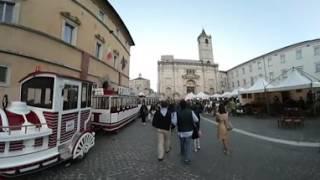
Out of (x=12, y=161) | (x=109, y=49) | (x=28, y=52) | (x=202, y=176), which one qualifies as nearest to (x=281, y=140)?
(x=202, y=176)

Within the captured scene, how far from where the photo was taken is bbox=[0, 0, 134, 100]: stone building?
10.5 metres

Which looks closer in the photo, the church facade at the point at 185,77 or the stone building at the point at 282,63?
the stone building at the point at 282,63

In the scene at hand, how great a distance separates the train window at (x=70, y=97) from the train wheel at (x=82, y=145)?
1.11m

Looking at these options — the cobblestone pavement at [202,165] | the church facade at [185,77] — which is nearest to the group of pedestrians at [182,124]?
the cobblestone pavement at [202,165]

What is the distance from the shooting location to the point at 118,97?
1443 cm

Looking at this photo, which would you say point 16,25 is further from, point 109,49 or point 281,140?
point 281,140

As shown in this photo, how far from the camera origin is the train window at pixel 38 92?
605 centimetres

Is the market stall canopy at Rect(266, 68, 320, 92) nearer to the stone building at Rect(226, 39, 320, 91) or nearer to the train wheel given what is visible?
the stone building at Rect(226, 39, 320, 91)

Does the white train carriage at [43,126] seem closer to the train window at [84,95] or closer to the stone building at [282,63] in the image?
the train window at [84,95]

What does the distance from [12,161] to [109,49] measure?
18152 millimetres

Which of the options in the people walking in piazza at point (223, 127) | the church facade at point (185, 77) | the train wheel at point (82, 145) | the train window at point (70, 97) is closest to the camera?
the train window at point (70, 97)

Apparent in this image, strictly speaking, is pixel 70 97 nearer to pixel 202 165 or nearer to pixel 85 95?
pixel 85 95

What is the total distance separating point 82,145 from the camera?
278 inches

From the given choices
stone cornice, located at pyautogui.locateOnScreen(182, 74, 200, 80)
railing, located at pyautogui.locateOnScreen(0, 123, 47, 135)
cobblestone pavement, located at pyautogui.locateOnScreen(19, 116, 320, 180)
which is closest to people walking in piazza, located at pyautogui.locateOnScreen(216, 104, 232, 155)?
cobblestone pavement, located at pyautogui.locateOnScreen(19, 116, 320, 180)
